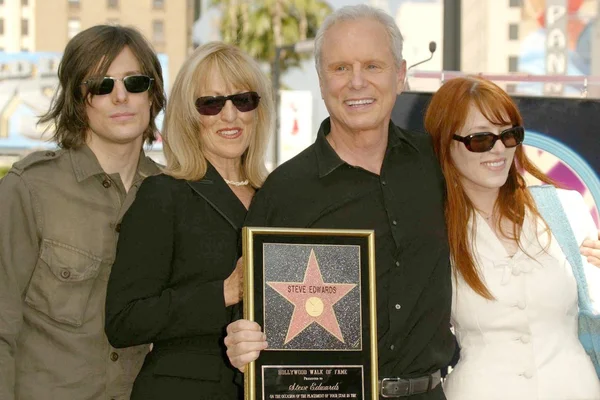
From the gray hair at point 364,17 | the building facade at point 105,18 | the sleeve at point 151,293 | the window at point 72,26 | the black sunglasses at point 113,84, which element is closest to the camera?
the sleeve at point 151,293

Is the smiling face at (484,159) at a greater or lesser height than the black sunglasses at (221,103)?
lesser

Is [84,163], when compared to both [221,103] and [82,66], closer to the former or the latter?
[82,66]

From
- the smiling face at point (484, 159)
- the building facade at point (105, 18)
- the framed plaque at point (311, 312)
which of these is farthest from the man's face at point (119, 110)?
the building facade at point (105, 18)

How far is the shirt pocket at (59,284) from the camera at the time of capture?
3577 mm

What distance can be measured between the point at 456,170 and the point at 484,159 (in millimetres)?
139

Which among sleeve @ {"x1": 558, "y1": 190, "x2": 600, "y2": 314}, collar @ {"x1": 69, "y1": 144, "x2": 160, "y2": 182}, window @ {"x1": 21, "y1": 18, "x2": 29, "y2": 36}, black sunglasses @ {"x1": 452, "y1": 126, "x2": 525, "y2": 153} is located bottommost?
sleeve @ {"x1": 558, "y1": 190, "x2": 600, "y2": 314}

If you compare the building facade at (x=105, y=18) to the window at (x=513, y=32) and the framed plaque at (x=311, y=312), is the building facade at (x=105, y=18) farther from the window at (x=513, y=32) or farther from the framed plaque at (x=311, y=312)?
the framed plaque at (x=311, y=312)

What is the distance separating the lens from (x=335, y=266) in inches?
127

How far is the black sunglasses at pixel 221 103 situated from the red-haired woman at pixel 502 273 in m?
0.77

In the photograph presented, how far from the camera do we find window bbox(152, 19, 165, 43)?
2340 inches

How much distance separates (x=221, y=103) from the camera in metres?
3.77

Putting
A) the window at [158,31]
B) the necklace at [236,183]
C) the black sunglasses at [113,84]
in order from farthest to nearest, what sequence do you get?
the window at [158,31] → the necklace at [236,183] → the black sunglasses at [113,84]

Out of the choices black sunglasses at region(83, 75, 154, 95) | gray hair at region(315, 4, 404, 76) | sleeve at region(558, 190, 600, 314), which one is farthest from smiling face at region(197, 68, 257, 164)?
sleeve at region(558, 190, 600, 314)

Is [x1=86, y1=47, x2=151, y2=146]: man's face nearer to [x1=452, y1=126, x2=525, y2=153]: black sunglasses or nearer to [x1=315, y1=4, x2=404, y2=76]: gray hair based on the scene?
[x1=315, y1=4, x2=404, y2=76]: gray hair
